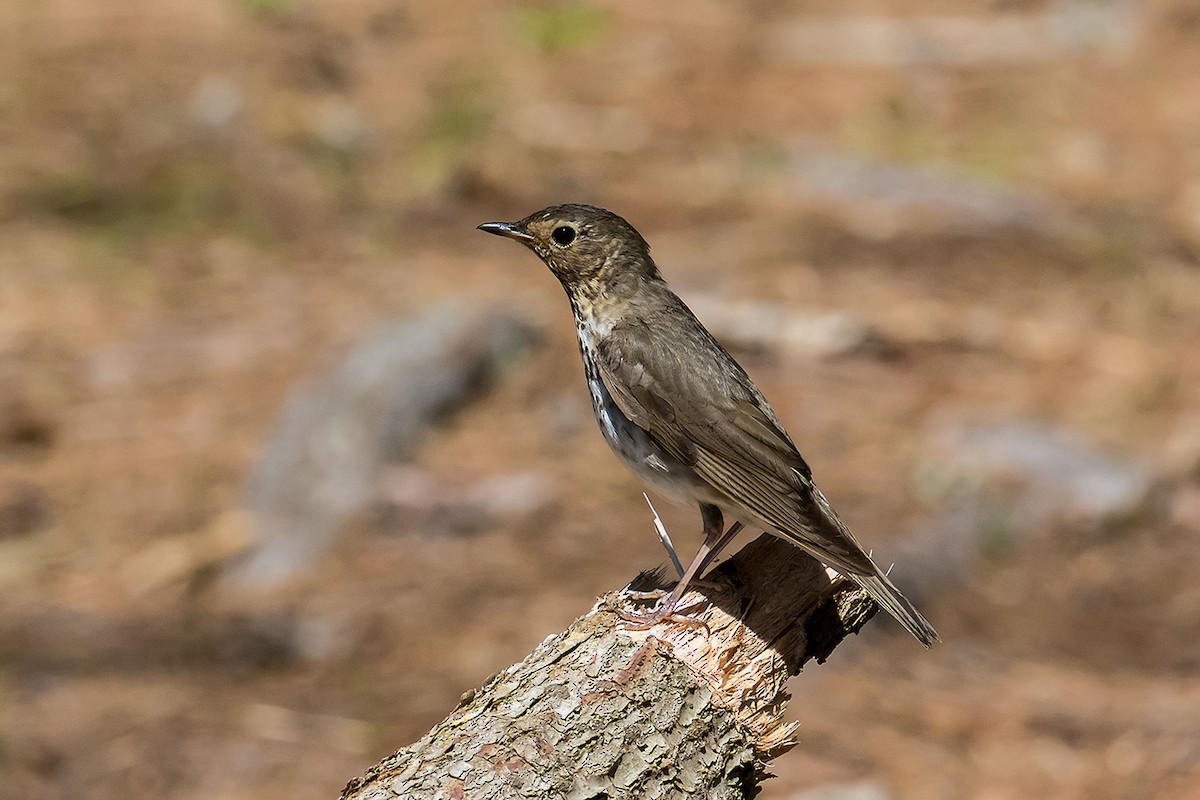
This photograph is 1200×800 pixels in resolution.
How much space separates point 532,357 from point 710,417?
16.1 ft

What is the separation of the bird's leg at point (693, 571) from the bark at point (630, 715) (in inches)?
1.3

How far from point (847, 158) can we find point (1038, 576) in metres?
5.59

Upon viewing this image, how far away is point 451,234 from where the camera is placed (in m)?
11.8

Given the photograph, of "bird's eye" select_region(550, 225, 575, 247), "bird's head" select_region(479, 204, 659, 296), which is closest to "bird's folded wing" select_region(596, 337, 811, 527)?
"bird's head" select_region(479, 204, 659, 296)

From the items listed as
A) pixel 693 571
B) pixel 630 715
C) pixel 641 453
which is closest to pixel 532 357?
pixel 641 453

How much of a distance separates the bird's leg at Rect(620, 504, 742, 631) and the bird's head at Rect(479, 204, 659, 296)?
83 cm

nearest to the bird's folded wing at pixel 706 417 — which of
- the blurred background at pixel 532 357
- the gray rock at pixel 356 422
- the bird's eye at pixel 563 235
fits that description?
the bird's eye at pixel 563 235

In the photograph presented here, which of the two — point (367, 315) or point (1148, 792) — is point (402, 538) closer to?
point (367, 315)

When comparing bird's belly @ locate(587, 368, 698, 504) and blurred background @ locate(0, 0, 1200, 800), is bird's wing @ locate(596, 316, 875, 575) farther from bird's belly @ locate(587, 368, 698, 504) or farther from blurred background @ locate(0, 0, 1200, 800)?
blurred background @ locate(0, 0, 1200, 800)

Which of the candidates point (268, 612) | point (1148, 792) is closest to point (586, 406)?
point (268, 612)

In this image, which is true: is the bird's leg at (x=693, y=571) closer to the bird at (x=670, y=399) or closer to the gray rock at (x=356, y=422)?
the bird at (x=670, y=399)

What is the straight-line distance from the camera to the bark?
3.68 m

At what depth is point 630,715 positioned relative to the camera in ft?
12.5

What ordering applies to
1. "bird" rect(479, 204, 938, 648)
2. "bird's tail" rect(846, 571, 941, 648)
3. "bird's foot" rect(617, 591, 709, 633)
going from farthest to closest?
"bird" rect(479, 204, 938, 648), "bird's tail" rect(846, 571, 941, 648), "bird's foot" rect(617, 591, 709, 633)
